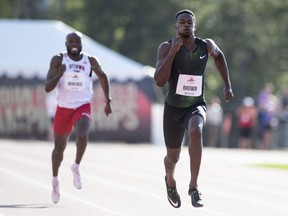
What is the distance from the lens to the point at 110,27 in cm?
6438

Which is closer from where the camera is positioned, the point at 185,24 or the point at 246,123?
the point at 185,24

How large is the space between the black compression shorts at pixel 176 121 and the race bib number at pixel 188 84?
0.59 ft

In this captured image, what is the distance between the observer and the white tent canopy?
34.0 meters

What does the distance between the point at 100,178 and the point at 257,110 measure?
62.6ft

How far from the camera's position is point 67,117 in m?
13.3

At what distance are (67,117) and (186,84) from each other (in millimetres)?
2731

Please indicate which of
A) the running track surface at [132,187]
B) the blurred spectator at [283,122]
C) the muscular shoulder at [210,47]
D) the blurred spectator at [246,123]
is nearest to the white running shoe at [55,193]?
the running track surface at [132,187]

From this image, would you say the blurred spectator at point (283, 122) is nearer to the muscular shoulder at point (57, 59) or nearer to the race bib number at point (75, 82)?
the race bib number at point (75, 82)

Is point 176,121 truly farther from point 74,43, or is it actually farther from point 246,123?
point 246,123

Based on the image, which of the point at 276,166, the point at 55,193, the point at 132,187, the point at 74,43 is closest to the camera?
the point at 55,193

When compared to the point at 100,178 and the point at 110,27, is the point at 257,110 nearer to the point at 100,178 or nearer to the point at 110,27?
the point at 100,178

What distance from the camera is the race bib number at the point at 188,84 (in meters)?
10.9

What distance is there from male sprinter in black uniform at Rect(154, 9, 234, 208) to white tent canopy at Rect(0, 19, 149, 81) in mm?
22840

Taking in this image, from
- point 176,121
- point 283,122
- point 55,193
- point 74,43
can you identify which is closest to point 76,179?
point 55,193
